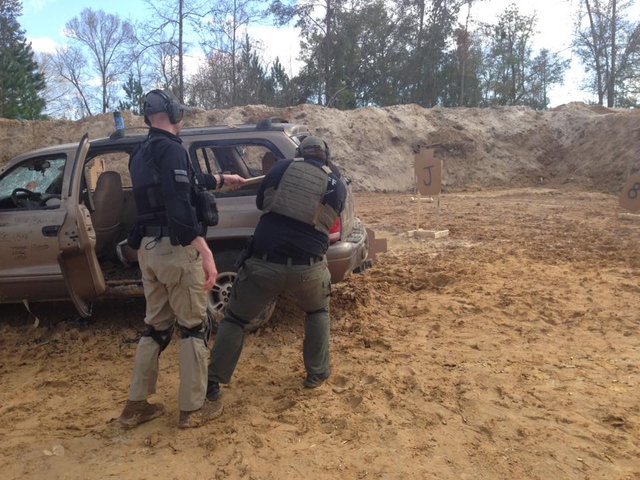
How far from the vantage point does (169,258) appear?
3.13 m

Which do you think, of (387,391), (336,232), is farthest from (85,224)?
(387,391)

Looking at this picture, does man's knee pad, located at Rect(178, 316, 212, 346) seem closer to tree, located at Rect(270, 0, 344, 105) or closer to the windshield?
the windshield

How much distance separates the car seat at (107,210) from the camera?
509 centimetres

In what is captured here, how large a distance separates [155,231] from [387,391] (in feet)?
6.01

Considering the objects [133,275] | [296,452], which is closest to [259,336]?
[133,275]

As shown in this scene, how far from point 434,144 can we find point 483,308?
55.4 feet

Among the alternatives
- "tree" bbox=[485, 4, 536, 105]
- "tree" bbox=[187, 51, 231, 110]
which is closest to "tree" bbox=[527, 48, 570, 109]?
"tree" bbox=[485, 4, 536, 105]

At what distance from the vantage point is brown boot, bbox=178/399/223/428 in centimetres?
327

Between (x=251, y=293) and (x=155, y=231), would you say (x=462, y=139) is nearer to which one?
(x=251, y=293)

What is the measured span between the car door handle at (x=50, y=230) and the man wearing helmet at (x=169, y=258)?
164 centimetres

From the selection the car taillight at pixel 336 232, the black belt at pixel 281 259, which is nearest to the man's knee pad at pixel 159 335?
the black belt at pixel 281 259

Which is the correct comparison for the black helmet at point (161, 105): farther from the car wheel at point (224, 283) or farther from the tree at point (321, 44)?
the tree at point (321, 44)

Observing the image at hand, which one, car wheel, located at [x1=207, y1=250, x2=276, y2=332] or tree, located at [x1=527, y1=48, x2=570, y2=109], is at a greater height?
tree, located at [x1=527, y1=48, x2=570, y2=109]

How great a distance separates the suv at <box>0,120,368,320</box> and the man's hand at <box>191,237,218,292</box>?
131 cm
